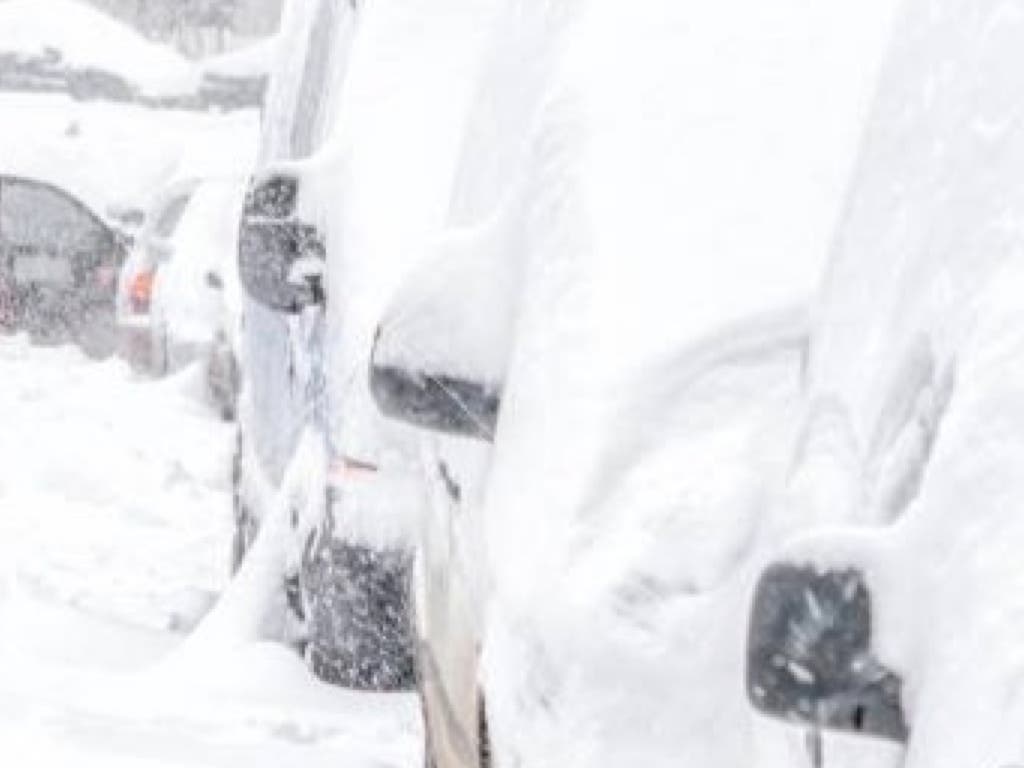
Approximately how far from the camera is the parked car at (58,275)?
53.2 feet

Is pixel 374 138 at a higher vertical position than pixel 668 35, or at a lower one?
lower

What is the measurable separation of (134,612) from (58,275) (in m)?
8.58

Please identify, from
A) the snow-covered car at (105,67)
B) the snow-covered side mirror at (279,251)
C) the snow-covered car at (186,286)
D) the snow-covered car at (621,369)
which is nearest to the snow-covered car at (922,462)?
the snow-covered car at (621,369)

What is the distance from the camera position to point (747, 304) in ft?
11.3

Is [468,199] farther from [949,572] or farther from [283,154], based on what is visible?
[283,154]

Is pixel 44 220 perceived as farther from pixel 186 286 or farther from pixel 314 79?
pixel 314 79

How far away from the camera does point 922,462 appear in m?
2.30

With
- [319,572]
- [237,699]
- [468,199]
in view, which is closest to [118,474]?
[237,699]

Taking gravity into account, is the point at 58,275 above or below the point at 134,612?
below

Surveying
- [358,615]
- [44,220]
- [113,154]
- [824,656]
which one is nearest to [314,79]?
[358,615]

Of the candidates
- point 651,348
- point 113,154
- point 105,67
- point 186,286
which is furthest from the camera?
point 105,67

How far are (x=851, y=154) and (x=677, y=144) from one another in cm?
23

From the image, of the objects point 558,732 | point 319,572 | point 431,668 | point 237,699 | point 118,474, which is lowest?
point 118,474

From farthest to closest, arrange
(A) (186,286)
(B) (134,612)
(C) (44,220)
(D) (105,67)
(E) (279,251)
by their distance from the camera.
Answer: (D) (105,67)
(C) (44,220)
(A) (186,286)
(B) (134,612)
(E) (279,251)
